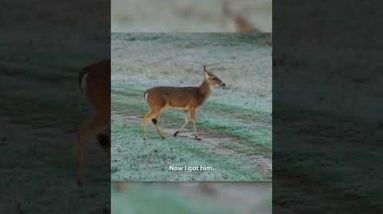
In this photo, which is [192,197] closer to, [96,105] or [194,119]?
[194,119]

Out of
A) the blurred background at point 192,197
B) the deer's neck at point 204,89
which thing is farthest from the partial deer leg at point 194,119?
the blurred background at point 192,197

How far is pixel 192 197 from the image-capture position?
631 cm

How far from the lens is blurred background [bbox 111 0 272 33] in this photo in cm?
620

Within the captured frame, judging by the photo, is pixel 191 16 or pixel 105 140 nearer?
pixel 191 16

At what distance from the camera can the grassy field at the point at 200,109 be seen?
6246 mm

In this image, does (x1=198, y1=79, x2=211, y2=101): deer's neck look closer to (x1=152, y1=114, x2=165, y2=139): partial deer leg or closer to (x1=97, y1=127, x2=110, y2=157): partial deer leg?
(x1=152, y1=114, x2=165, y2=139): partial deer leg

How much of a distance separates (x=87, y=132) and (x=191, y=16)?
1147mm

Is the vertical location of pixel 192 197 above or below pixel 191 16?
below

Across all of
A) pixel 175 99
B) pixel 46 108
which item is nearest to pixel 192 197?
pixel 175 99

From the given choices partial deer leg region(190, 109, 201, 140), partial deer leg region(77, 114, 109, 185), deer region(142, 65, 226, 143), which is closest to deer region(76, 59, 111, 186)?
partial deer leg region(77, 114, 109, 185)

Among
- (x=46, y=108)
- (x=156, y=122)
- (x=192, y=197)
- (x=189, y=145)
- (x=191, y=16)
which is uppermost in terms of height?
(x=191, y=16)
